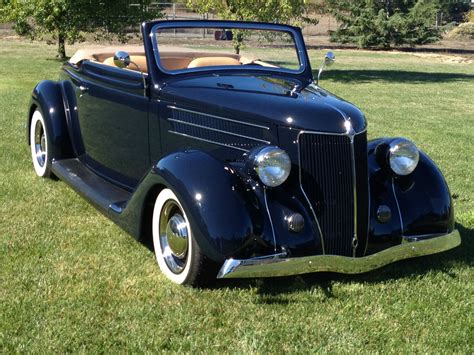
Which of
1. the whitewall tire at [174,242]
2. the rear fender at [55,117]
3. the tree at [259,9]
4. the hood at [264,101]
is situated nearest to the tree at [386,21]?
the tree at [259,9]

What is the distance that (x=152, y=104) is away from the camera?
13.7 ft

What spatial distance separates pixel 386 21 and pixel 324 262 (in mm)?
29422

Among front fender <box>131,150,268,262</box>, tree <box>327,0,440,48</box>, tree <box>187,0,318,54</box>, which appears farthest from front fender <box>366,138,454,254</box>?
tree <box>327,0,440,48</box>

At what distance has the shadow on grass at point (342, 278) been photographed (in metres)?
3.42

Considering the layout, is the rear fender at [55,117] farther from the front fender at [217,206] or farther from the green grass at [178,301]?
the front fender at [217,206]

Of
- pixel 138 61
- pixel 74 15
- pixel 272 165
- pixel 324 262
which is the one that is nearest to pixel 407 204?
pixel 324 262

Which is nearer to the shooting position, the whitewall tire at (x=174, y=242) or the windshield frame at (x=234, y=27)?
the whitewall tire at (x=174, y=242)

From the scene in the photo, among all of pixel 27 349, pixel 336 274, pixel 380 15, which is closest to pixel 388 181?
pixel 336 274

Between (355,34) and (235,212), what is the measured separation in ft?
98.2

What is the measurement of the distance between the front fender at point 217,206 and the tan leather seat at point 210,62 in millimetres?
1423

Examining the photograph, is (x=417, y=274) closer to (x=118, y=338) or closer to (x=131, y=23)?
(x=118, y=338)

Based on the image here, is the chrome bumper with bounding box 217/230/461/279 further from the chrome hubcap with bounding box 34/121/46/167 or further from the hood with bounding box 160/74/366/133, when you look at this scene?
the chrome hubcap with bounding box 34/121/46/167

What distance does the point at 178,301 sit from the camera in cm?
326

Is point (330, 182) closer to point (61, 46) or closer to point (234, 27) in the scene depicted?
point (234, 27)
